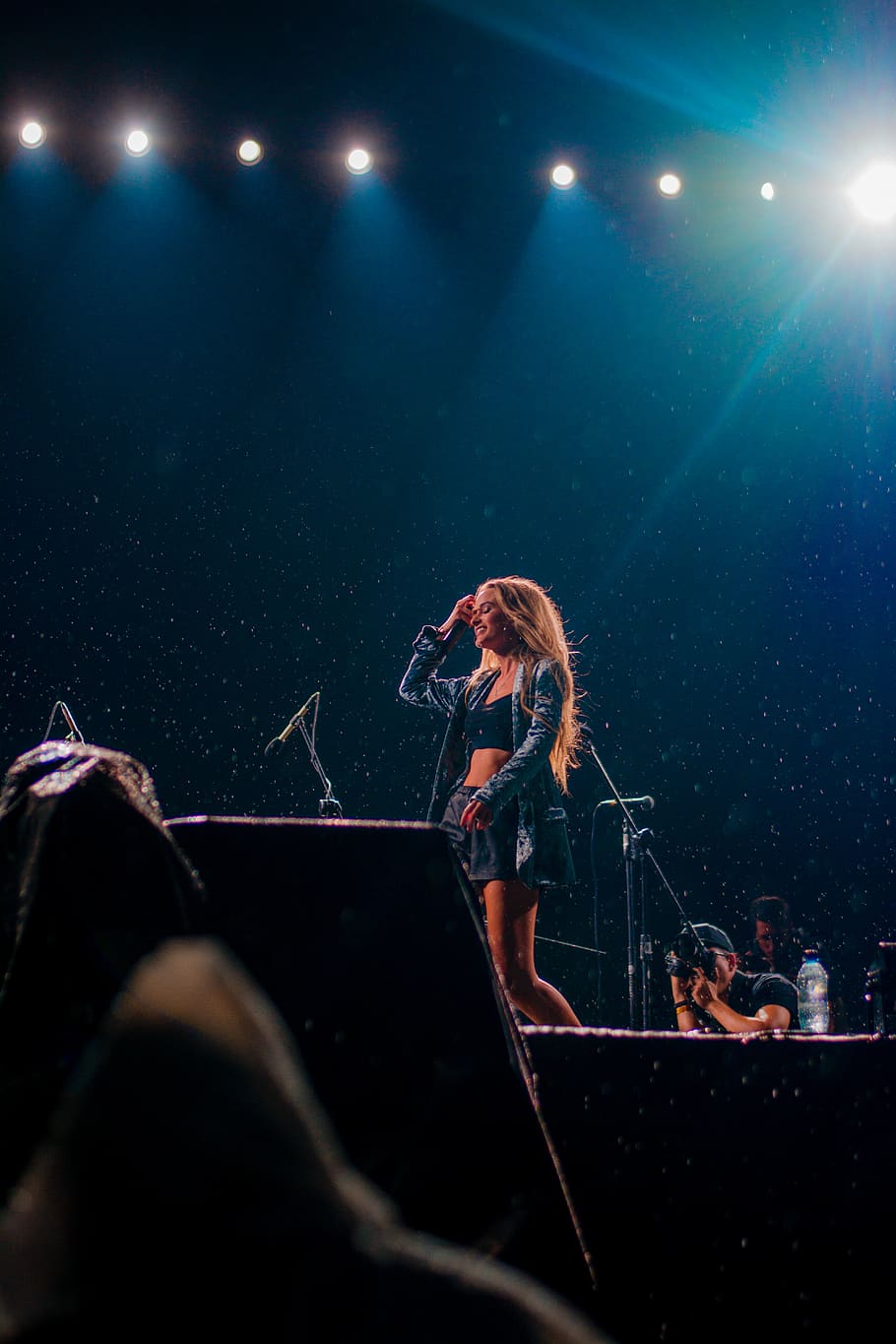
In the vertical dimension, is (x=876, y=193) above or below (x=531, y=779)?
above

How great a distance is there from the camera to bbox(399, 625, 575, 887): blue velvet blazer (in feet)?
11.5

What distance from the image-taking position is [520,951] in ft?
11.1

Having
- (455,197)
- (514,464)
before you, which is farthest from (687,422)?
(455,197)

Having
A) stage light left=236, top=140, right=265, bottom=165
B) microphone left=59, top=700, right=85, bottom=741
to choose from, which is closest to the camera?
microphone left=59, top=700, right=85, bottom=741

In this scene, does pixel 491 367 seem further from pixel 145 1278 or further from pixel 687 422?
pixel 145 1278

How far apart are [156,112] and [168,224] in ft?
1.89

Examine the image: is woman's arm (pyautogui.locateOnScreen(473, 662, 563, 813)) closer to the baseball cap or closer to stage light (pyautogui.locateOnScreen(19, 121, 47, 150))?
the baseball cap

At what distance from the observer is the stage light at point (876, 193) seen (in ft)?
19.9

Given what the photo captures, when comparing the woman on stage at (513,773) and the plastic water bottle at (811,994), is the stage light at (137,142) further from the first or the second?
the plastic water bottle at (811,994)

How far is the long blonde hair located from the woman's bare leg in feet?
1.61

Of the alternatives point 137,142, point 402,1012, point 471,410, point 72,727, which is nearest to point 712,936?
point 72,727

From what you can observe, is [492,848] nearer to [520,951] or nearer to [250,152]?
[520,951]

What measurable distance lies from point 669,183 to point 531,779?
442 centimetres

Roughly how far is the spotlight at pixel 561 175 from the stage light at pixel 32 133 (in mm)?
2896
